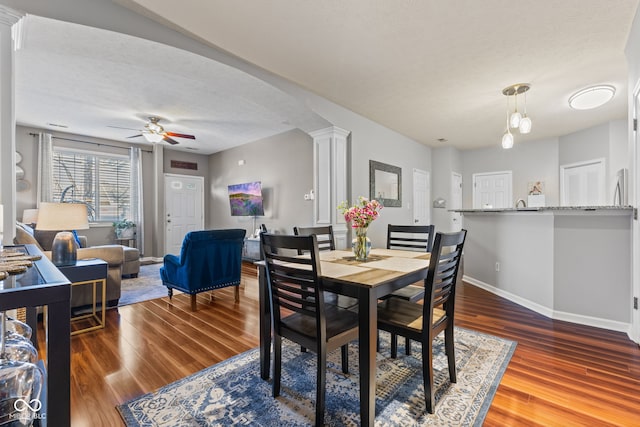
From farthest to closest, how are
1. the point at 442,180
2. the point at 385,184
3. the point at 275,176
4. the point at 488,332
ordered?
the point at 442,180 < the point at 275,176 < the point at 385,184 < the point at 488,332

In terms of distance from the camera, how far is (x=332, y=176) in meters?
4.12

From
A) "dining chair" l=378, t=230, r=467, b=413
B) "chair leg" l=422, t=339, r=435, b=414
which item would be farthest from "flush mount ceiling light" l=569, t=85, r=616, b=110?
"chair leg" l=422, t=339, r=435, b=414

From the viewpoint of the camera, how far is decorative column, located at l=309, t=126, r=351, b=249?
4.12 metres

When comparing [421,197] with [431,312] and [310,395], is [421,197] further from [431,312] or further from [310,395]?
[310,395]

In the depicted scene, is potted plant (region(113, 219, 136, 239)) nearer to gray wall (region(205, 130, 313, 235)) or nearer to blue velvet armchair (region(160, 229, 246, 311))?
gray wall (region(205, 130, 313, 235))

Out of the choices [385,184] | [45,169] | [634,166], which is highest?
[45,169]

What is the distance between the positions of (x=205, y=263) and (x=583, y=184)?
21.8 ft

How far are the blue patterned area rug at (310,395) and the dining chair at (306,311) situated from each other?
18 cm

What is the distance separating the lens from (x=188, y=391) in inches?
71.8

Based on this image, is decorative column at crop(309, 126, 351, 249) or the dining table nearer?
the dining table

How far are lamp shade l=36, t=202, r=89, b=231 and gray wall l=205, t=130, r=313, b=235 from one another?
10.6 ft

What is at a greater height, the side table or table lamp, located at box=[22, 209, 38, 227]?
table lamp, located at box=[22, 209, 38, 227]

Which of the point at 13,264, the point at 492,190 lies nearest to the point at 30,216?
the point at 13,264

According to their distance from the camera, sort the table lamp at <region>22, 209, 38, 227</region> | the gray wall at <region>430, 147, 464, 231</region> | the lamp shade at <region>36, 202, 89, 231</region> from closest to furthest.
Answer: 1. the lamp shade at <region>36, 202, 89, 231</region>
2. the table lamp at <region>22, 209, 38, 227</region>
3. the gray wall at <region>430, 147, 464, 231</region>
